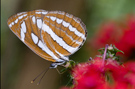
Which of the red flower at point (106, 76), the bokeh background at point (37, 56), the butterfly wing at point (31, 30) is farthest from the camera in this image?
the bokeh background at point (37, 56)

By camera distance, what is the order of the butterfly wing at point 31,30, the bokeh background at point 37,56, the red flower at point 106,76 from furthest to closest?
the bokeh background at point 37,56 → the butterfly wing at point 31,30 → the red flower at point 106,76

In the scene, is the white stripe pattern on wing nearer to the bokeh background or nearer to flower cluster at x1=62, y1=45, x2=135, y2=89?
flower cluster at x1=62, y1=45, x2=135, y2=89

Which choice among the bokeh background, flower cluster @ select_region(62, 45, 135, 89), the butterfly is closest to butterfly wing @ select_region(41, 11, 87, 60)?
the butterfly

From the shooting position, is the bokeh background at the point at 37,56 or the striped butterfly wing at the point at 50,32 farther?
the bokeh background at the point at 37,56

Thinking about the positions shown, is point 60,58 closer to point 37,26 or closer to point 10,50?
point 37,26

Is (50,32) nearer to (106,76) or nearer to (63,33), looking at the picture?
(63,33)

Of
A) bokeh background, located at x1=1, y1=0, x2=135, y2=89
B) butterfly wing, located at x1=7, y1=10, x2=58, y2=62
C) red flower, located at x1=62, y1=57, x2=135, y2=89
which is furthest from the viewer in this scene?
bokeh background, located at x1=1, y1=0, x2=135, y2=89

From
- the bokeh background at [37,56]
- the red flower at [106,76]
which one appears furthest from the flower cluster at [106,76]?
the bokeh background at [37,56]

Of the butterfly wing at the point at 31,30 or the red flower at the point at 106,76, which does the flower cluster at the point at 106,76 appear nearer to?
the red flower at the point at 106,76
